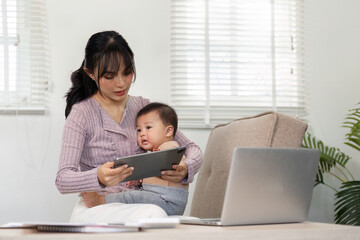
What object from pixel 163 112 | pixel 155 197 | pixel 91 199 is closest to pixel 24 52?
pixel 163 112

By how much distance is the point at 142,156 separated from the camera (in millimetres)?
1403

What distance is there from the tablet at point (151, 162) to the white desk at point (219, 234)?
1.00 ft

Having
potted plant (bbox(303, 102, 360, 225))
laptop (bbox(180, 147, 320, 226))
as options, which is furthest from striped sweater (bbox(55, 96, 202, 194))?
potted plant (bbox(303, 102, 360, 225))

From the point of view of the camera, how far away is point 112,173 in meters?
1.47

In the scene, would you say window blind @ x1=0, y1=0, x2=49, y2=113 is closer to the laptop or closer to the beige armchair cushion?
the beige armchair cushion

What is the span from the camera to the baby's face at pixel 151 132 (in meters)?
2.04

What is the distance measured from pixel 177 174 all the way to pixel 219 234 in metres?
0.79

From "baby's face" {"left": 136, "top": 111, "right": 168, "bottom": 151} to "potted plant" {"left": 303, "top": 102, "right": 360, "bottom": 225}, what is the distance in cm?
109

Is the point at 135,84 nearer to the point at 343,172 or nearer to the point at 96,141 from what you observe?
the point at 96,141

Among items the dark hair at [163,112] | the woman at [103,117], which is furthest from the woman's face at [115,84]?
the dark hair at [163,112]

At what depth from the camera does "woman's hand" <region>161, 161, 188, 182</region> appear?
1.81 meters

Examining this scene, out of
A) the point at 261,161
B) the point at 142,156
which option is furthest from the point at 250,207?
the point at 142,156

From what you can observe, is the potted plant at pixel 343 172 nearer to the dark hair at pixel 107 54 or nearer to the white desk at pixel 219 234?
the dark hair at pixel 107 54

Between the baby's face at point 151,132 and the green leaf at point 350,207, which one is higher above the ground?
the baby's face at point 151,132
